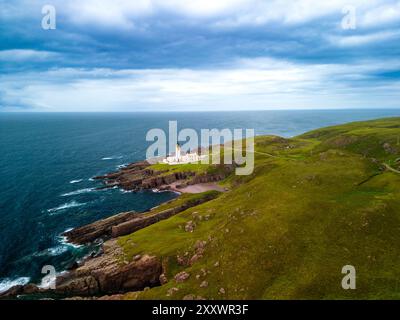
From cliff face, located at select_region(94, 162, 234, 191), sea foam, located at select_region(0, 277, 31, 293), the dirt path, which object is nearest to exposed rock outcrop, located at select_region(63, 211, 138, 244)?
sea foam, located at select_region(0, 277, 31, 293)

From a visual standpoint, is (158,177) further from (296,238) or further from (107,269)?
(296,238)

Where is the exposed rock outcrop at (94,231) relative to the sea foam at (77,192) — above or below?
below

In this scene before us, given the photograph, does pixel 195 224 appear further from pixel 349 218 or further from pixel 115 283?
pixel 349 218

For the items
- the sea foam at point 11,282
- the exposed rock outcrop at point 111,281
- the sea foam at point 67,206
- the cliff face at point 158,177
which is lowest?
the sea foam at point 11,282

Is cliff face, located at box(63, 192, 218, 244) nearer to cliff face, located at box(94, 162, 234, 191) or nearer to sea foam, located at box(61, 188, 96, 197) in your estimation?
sea foam, located at box(61, 188, 96, 197)

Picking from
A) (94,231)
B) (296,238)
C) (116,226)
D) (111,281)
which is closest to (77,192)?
(94,231)

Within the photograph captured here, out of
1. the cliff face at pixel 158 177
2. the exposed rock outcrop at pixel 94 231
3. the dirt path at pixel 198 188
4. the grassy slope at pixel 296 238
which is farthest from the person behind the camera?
the cliff face at pixel 158 177

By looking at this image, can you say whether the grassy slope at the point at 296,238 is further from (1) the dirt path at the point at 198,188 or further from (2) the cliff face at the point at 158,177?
(2) the cliff face at the point at 158,177

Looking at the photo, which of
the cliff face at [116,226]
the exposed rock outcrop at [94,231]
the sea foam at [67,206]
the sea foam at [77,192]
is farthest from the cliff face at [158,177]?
the exposed rock outcrop at [94,231]
